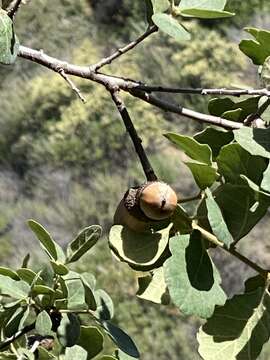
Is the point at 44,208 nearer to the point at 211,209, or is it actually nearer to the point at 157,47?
the point at 157,47

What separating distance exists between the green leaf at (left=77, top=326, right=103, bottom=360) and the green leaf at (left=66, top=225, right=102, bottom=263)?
0.20 ft

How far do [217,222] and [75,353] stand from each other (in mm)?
173

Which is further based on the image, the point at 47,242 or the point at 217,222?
the point at 47,242

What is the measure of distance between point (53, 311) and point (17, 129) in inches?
118

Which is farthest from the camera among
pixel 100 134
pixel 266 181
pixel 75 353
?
pixel 100 134

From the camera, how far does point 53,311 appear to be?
64 cm

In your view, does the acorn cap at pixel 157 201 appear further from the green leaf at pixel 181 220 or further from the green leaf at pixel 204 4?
the green leaf at pixel 204 4

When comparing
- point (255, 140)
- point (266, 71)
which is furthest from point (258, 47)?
point (255, 140)

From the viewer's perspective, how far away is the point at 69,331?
2.00 feet

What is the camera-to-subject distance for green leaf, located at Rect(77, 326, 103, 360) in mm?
647

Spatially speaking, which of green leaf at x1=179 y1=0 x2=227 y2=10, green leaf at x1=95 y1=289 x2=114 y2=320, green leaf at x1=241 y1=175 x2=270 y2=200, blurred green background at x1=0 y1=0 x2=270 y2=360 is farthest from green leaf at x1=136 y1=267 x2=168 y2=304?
blurred green background at x1=0 y1=0 x2=270 y2=360

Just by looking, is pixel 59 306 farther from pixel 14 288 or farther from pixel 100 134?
pixel 100 134

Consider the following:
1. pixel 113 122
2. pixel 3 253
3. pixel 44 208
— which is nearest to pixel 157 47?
pixel 113 122

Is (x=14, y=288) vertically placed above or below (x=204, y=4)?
below
